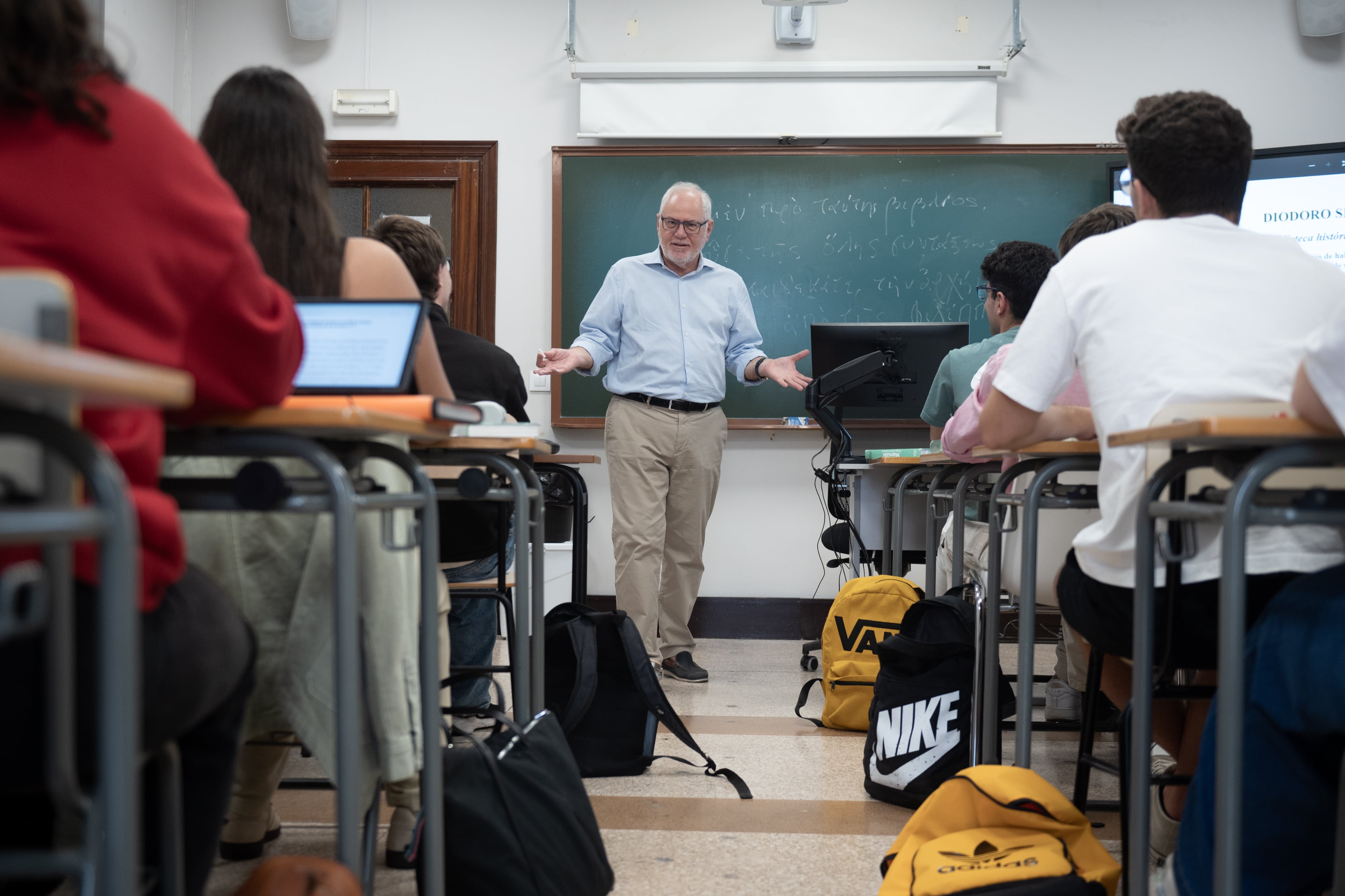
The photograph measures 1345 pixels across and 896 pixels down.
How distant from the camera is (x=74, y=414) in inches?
32.2

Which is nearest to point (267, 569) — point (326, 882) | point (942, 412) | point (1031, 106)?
point (326, 882)

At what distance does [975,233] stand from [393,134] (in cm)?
263

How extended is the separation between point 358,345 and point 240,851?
92 centimetres

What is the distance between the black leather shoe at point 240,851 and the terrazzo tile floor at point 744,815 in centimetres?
2

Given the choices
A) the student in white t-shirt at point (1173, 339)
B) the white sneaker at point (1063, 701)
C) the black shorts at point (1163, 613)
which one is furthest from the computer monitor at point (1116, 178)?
the black shorts at point (1163, 613)

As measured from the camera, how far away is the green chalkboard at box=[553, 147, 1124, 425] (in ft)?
15.5

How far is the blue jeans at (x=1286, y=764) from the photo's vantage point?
1150 millimetres

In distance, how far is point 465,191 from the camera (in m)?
4.84

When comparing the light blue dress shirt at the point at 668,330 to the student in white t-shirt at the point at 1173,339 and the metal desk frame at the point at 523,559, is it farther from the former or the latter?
the student in white t-shirt at the point at 1173,339

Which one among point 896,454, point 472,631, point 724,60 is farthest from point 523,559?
point 724,60

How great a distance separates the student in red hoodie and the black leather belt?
2861 mm

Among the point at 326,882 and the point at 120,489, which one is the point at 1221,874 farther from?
the point at 120,489

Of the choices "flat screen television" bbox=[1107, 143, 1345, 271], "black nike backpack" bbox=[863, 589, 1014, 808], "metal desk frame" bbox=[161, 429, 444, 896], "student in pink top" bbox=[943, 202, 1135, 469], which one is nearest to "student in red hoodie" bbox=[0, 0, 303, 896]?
"metal desk frame" bbox=[161, 429, 444, 896]

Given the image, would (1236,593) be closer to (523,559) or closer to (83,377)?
(83,377)
